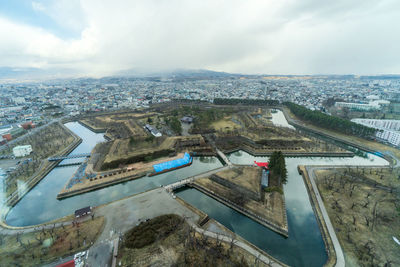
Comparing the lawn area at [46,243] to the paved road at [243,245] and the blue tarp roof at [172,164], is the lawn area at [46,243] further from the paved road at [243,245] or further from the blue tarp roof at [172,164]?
the blue tarp roof at [172,164]

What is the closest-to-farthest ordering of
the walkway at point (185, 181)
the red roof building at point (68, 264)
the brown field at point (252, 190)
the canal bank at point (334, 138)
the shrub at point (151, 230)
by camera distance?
the red roof building at point (68, 264), the shrub at point (151, 230), the brown field at point (252, 190), the walkway at point (185, 181), the canal bank at point (334, 138)

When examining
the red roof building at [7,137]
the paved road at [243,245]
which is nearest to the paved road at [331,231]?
the paved road at [243,245]

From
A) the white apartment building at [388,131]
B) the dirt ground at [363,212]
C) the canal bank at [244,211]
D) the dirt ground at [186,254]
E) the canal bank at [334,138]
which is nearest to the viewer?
the dirt ground at [186,254]

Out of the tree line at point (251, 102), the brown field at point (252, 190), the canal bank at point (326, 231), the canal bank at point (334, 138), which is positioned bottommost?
the canal bank at point (326, 231)

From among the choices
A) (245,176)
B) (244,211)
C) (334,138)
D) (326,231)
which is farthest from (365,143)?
(244,211)

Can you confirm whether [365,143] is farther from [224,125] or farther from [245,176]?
[245,176]

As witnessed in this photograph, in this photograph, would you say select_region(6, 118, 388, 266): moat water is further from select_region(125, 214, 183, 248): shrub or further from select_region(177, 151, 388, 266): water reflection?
select_region(125, 214, 183, 248): shrub
